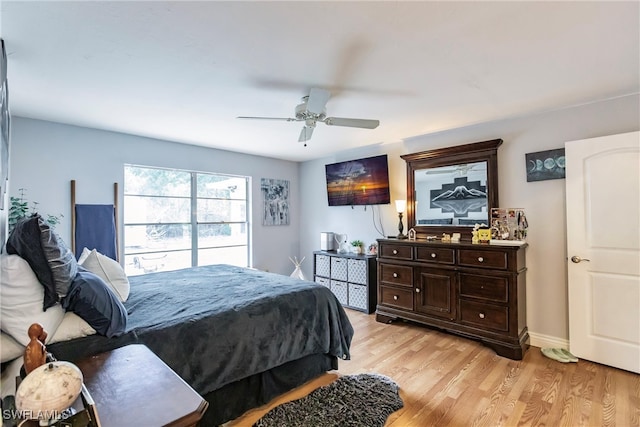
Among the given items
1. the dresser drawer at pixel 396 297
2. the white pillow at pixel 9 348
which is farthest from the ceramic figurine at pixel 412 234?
the white pillow at pixel 9 348

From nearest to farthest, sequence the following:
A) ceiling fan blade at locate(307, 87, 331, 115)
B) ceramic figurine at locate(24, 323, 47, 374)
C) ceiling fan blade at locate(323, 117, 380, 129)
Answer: ceramic figurine at locate(24, 323, 47, 374)
ceiling fan blade at locate(307, 87, 331, 115)
ceiling fan blade at locate(323, 117, 380, 129)

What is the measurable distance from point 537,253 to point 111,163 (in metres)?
4.92

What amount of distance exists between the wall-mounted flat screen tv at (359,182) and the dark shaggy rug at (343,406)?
2.64 metres

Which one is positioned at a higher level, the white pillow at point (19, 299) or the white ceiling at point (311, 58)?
the white ceiling at point (311, 58)

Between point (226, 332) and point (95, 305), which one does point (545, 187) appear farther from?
point (95, 305)

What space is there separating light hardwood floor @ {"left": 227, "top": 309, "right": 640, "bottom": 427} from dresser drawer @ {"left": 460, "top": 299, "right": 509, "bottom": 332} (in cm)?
25

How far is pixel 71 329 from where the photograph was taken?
1530 mm

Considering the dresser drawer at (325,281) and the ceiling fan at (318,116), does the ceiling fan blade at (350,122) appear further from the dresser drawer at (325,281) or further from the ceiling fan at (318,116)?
the dresser drawer at (325,281)

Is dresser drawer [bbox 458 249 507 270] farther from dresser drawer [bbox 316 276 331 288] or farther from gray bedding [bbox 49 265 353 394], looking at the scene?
dresser drawer [bbox 316 276 331 288]

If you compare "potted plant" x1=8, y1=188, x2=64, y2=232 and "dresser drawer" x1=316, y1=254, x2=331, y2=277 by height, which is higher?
"potted plant" x1=8, y1=188, x2=64, y2=232

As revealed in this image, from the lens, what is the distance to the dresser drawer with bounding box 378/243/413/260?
3719 millimetres

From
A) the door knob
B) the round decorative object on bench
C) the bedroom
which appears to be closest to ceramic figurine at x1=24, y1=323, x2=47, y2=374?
the round decorative object on bench

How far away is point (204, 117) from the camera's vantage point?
3.20 m

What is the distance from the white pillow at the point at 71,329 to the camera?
1501mm
